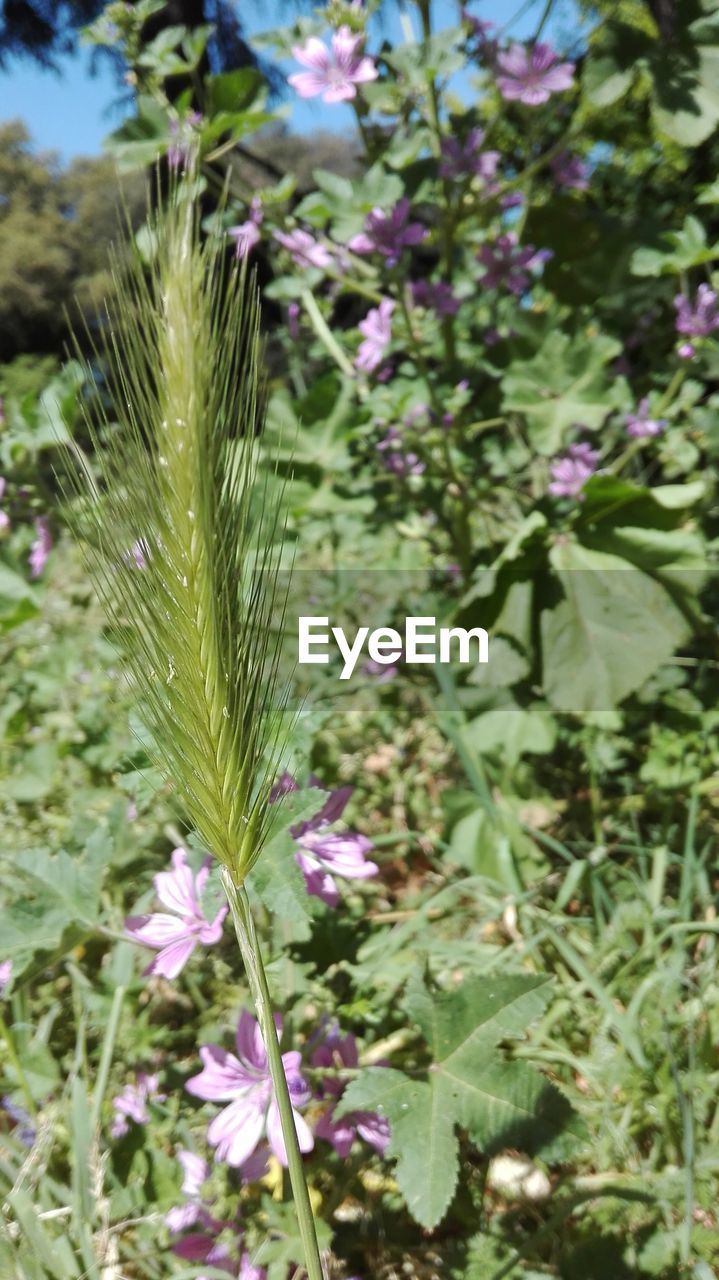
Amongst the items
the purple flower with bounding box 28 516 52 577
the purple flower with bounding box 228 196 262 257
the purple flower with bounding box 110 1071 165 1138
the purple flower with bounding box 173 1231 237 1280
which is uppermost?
the purple flower with bounding box 228 196 262 257

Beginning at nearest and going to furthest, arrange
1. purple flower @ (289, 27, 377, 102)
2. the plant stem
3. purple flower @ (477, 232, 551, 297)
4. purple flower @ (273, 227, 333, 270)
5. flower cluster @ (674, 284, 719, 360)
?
the plant stem → purple flower @ (289, 27, 377, 102) → flower cluster @ (674, 284, 719, 360) → purple flower @ (273, 227, 333, 270) → purple flower @ (477, 232, 551, 297)

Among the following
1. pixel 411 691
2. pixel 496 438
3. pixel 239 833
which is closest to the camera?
pixel 239 833

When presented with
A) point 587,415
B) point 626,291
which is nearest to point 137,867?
point 587,415

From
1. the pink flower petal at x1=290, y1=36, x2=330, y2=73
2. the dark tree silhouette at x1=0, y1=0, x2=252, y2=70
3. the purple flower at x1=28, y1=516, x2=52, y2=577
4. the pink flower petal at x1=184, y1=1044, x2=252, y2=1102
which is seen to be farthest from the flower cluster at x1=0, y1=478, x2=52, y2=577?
the dark tree silhouette at x1=0, y1=0, x2=252, y2=70

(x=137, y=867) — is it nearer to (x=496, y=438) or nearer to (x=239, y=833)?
(x=239, y=833)

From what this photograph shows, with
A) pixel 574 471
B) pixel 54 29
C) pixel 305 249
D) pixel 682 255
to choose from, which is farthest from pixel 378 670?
pixel 54 29

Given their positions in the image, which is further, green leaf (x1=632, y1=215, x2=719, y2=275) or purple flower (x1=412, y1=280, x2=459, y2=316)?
purple flower (x1=412, y1=280, x2=459, y2=316)

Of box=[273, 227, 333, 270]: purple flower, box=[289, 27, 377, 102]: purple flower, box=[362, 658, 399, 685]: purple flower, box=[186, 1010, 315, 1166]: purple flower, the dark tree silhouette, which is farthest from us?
the dark tree silhouette

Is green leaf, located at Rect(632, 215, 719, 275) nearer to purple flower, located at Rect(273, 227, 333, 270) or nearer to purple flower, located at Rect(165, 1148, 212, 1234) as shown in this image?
purple flower, located at Rect(273, 227, 333, 270)
